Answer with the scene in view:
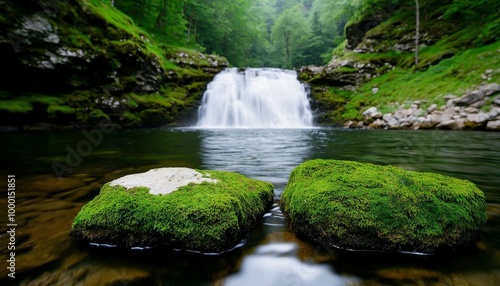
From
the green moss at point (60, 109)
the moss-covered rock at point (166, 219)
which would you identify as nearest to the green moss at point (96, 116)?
the green moss at point (60, 109)

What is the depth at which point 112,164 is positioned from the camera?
17.2 ft

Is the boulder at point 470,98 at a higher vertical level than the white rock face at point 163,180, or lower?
higher

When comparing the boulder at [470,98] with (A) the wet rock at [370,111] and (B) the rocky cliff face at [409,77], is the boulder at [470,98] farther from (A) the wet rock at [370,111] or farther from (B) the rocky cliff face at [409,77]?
(A) the wet rock at [370,111]

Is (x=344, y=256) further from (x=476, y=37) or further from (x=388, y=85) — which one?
(x=476, y=37)

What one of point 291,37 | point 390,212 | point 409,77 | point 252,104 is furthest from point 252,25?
point 390,212

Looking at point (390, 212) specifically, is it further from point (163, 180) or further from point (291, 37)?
point (291, 37)

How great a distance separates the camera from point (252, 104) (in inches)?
720

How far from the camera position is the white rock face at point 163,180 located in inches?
92.3

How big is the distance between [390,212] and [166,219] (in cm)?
173

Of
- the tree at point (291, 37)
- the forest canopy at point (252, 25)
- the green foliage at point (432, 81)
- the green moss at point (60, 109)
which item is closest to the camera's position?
the green moss at point (60, 109)

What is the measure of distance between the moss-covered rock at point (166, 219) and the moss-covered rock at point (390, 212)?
2.13ft

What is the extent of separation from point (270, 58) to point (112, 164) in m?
45.8

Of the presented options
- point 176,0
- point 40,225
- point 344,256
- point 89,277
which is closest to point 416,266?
point 344,256

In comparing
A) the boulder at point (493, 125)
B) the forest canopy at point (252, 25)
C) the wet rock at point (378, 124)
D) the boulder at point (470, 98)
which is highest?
the forest canopy at point (252, 25)
